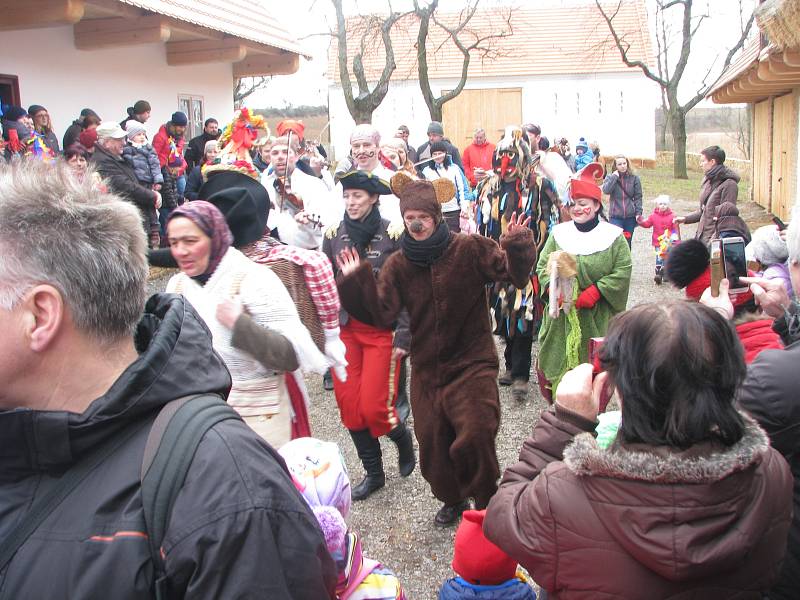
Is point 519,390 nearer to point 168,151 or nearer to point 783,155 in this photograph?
point 168,151

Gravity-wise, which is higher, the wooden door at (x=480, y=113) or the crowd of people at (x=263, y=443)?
the wooden door at (x=480, y=113)

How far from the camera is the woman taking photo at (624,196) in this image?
35.7ft

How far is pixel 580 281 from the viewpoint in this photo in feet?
16.4

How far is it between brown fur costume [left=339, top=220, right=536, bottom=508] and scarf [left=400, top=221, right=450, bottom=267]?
1.3 inches

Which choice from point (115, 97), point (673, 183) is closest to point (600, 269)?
point (115, 97)

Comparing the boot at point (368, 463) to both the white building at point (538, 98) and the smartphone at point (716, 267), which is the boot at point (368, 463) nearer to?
the smartphone at point (716, 267)

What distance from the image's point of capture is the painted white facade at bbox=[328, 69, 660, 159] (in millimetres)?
33875

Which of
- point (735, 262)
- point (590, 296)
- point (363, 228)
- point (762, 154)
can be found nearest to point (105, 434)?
point (735, 262)

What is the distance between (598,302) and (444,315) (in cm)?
147

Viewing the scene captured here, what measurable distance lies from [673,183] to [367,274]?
24740mm

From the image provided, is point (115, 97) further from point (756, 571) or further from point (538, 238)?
point (756, 571)

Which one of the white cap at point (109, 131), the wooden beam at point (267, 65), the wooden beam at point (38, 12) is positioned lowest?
the white cap at point (109, 131)

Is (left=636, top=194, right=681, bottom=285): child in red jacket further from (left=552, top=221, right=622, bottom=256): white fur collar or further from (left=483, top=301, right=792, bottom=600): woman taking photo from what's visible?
(left=483, top=301, right=792, bottom=600): woman taking photo

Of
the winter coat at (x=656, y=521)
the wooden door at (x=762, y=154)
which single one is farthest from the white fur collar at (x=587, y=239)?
the wooden door at (x=762, y=154)
